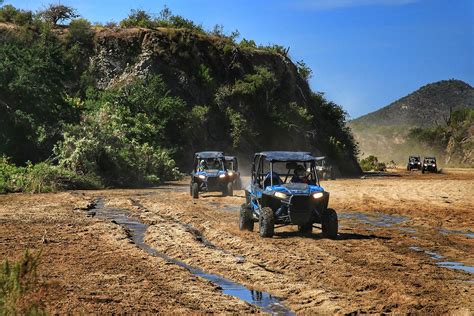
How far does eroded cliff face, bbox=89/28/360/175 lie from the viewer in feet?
175

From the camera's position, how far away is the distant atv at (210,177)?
2612 centimetres

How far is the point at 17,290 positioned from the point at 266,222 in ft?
25.4

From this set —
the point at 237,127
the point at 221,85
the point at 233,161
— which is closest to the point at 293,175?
the point at 233,161

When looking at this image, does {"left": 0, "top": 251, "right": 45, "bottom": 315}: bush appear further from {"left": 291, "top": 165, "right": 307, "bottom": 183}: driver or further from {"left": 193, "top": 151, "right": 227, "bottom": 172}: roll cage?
{"left": 193, "top": 151, "right": 227, "bottom": 172}: roll cage

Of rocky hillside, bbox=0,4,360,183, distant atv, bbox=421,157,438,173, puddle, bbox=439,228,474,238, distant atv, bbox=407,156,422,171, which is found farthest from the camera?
distant atv, bbox=407,156,422,171

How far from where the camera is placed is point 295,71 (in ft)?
214

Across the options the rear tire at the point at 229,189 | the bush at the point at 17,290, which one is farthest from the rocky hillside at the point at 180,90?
the bush at the point at 17,290

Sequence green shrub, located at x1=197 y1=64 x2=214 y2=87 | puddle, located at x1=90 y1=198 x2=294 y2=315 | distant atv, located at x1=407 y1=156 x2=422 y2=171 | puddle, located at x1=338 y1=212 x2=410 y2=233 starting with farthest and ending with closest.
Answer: distant atv, located at x1=407 y1=156 x2=422 y2=171, green shrub, located at x1=197 y1=64 x2=214 y2=87, puddle, located at x1=338 y1=212 x2=410 y2=233, puddle, located at x1=90 y1=198 x2=294 y2=315

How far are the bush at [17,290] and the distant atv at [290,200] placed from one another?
7097 mm

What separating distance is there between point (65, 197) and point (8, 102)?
13581mm

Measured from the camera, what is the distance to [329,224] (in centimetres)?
1408

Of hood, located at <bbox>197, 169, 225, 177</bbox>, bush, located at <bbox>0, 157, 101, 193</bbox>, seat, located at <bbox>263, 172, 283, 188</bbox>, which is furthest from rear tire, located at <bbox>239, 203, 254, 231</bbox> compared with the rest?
bush, located at <bbox>0, 157, 101, 193</bbox>

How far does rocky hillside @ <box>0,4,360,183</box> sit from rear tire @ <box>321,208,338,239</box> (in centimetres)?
2416

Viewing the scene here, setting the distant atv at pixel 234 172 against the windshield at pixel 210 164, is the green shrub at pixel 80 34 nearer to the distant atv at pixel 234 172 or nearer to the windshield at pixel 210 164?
the distant atv at pixel 234 172
